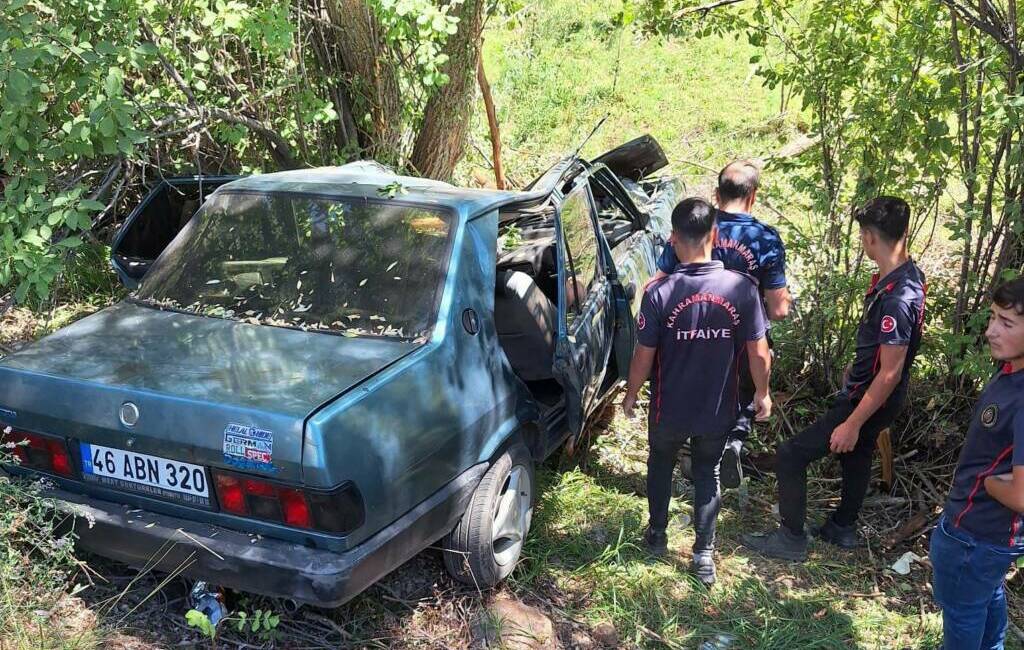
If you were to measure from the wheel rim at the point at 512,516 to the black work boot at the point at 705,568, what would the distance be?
803 mm

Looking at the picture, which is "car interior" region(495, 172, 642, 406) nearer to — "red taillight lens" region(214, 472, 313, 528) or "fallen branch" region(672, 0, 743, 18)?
"red taillight lens" region(214, 472, 313, 528)

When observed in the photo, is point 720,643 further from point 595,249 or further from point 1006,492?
point 595,249

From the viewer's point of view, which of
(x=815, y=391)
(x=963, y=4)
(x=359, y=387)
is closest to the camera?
(x=359, y=387)

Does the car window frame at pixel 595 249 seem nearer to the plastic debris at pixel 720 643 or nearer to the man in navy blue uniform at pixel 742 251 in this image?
the man in navy blue uniform at pixel 742 251


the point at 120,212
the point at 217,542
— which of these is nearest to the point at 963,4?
the point at 217,542

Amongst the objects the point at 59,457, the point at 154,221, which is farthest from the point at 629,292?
the point at 154,221

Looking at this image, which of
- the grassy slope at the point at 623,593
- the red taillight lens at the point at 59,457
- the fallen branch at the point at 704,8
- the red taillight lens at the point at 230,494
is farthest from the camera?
the fallen branch at the point at 704,8

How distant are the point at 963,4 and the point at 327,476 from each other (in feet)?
13.5

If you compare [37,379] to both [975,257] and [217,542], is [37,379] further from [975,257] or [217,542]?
[975,257]

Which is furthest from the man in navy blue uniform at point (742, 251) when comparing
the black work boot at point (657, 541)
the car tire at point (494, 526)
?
the car tire at point (494, 526)

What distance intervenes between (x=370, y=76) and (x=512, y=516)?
424 cm

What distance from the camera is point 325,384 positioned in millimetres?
3057

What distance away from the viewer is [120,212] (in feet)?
21.9

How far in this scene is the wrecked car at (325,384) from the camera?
2.87 metres
